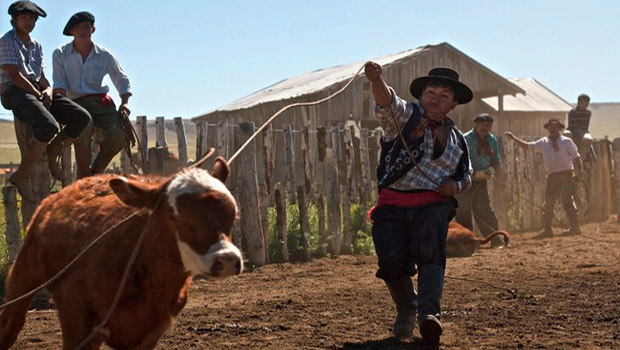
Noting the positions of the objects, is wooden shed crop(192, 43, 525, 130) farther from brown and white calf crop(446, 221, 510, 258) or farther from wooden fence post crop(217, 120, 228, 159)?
wooden fence post crop(217, 120, 228, 159)

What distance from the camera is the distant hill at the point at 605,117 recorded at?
14438cm

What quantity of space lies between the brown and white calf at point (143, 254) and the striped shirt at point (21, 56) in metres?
2.69

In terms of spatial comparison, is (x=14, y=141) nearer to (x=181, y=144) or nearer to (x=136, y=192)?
(x=181, y=144)

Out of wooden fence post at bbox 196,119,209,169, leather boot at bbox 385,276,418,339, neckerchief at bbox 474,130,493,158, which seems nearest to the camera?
leather boot at bbox 385,276,418,339

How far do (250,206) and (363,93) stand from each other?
58.4 ft

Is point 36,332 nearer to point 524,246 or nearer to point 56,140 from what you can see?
point 56,140

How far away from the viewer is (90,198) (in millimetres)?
5688

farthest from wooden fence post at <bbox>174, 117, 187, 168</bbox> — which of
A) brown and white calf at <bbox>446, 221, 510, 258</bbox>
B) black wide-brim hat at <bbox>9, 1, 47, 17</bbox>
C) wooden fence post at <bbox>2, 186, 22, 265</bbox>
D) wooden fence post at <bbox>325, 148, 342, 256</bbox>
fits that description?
brown and white calf at <bbox>446, 221, 510, 258</bbox>

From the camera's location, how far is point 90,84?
827 cm

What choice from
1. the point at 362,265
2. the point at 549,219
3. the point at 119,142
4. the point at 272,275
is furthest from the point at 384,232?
the point at 549,219

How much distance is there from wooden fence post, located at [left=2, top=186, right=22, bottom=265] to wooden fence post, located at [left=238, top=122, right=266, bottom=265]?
307 centimetres

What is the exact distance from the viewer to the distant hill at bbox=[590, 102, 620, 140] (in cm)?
14438

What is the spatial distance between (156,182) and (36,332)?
2687 millimetres

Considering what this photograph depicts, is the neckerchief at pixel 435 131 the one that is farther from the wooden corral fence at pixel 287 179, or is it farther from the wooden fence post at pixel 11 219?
the wooden fence post at pixel 11 219
